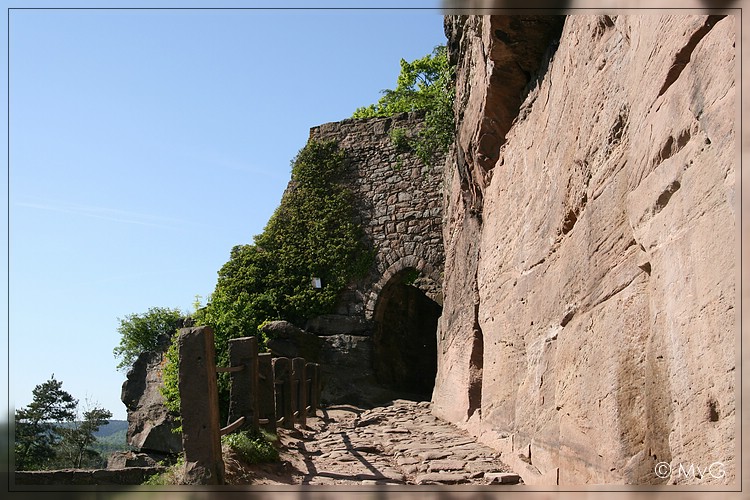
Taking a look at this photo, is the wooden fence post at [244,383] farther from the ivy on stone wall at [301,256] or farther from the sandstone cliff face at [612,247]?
the ivy on stone wall at [301,256]

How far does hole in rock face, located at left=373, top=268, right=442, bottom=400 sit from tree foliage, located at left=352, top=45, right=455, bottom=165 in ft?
9.96

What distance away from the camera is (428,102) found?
2073 centimetres

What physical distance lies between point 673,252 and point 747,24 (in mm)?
909

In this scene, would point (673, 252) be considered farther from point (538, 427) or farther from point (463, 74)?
point (463, 74)

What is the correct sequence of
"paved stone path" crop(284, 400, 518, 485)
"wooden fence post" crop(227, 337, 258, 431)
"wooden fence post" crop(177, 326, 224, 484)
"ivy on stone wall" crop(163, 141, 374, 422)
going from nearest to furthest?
1. "wooden fence post" crop(177, 326, 224, 484)
2. "paved stone path" crop(284, 400, 518, 485)
3. "wooden fence post" crop(227, 337, 258, 431)
4. "ivy on stone wall" crop(163, 141, 374, 422)

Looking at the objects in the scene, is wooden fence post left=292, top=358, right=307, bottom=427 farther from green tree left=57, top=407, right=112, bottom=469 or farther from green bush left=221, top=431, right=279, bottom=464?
green tree left=57, top=407, right=112, bottom=469

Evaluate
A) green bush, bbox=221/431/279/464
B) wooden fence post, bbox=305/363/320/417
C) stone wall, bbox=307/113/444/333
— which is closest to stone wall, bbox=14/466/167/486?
green bush, bbox=221/431/279/464

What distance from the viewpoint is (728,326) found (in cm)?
258

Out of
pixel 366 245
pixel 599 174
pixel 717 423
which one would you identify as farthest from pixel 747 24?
pixel 366 245

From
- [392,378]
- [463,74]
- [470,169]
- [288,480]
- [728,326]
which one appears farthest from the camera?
[392,378]

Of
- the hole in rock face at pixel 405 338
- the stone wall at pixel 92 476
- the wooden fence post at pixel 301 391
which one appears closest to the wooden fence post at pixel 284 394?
the wooden fence post at pixel 301 391

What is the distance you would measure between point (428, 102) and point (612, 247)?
56.7 ft

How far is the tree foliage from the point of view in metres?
14.2

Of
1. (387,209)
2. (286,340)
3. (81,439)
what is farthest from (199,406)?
(81,439)
